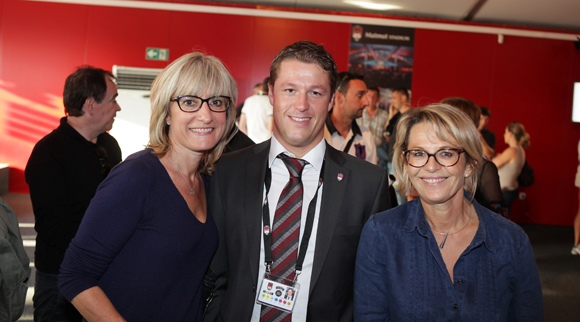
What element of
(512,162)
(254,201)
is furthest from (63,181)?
(512,162)

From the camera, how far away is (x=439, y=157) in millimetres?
1672

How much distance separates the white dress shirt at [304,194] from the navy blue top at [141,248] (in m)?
0.28

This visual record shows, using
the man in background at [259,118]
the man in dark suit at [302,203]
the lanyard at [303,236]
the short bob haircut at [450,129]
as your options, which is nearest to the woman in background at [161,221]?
the man in dark suit at [302,203]

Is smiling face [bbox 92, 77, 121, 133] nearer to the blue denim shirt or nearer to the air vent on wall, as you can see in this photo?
the blue denim shirt

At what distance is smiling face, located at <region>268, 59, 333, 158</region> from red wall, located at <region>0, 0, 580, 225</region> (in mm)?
6665

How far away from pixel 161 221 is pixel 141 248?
4.5 inches

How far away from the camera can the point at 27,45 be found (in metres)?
8.08

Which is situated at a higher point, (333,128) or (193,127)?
(333,128)

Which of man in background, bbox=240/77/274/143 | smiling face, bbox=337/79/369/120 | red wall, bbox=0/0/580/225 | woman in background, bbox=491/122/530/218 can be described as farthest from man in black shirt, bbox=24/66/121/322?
red wall, bbox=0/0/580/225

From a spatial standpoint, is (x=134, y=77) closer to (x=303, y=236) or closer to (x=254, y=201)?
(x=254, y=201)

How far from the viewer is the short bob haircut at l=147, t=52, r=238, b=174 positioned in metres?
1.64

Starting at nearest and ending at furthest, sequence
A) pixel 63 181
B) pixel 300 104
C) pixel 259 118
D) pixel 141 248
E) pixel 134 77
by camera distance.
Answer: pixel 141 248 < pixel 300 104 < pixel 63 181 < pixel 259 118 < pixel 134 77

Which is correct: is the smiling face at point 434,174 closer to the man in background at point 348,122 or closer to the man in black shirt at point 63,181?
the man in black shirt at point 63,181

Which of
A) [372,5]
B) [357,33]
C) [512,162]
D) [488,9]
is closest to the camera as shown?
[512,162]
